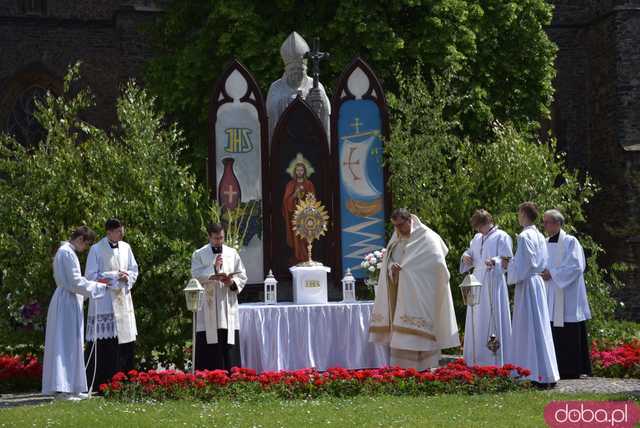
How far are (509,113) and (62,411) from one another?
50.3 ft

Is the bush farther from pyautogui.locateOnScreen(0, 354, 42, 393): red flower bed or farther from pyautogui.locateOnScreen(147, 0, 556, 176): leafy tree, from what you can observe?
pyautogui.locateOnScreen(147, 0, 556, 176): leafy tree

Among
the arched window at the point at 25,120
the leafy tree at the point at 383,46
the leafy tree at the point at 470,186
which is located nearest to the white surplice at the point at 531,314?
the leafy tree at the point at 470,186

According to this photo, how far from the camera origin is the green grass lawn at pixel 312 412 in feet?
25.5

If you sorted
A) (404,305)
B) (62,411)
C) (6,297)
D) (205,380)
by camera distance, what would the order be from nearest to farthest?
(62,411) < (205,380) < (404,305) < (6,297)

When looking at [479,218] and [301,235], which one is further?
[301,235]

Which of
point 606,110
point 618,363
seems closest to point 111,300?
point 618,363

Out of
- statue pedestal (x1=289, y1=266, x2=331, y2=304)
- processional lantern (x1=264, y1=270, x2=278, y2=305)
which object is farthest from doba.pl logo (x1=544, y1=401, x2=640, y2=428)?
processional lantern (x1=264, y1=270, x2=278, y2=305)

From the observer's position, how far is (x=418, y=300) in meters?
10.5

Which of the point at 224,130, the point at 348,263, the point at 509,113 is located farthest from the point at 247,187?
the point at 509,113

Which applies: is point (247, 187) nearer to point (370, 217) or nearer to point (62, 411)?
point (370, 217)

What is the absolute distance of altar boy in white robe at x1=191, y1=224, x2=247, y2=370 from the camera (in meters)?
10.9

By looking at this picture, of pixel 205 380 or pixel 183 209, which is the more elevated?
pixel 183 209

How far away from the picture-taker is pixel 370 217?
13328mm

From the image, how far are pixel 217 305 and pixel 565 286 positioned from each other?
401 cm
